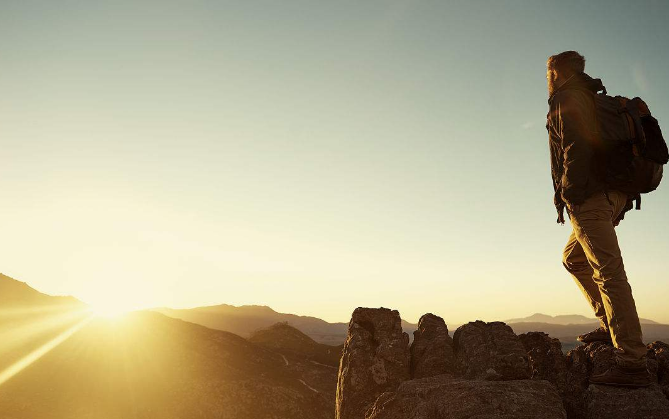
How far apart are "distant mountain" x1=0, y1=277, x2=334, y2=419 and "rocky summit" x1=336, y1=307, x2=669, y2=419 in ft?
43.8

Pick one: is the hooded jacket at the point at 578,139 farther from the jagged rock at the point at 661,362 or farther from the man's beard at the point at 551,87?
the jagged rock at the point at 661,362

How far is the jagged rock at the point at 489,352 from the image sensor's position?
6.02 metres

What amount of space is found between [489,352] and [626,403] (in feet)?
6.15

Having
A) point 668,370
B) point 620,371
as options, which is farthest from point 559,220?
point 668,370

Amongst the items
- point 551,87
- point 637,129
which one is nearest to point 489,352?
point 637,129

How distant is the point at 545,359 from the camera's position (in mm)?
6566

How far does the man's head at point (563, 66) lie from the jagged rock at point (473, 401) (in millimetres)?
4214

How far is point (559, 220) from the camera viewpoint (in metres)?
6.00

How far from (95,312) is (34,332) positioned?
4.64m

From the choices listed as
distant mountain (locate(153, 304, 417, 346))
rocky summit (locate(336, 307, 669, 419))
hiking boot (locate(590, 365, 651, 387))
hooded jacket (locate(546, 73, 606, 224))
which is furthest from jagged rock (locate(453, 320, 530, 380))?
distant mountain (locate(153, 304, 417, 346))

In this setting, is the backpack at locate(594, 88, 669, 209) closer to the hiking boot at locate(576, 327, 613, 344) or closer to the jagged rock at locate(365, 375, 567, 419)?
the hiking boot at locate(576, 327, 613, 344)

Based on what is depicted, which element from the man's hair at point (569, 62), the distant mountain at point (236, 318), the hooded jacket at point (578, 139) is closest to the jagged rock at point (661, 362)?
the hooded jacket at point (578, 139)

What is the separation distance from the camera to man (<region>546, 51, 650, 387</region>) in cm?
501

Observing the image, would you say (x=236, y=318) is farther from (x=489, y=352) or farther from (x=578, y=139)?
(x=578, y=139)
